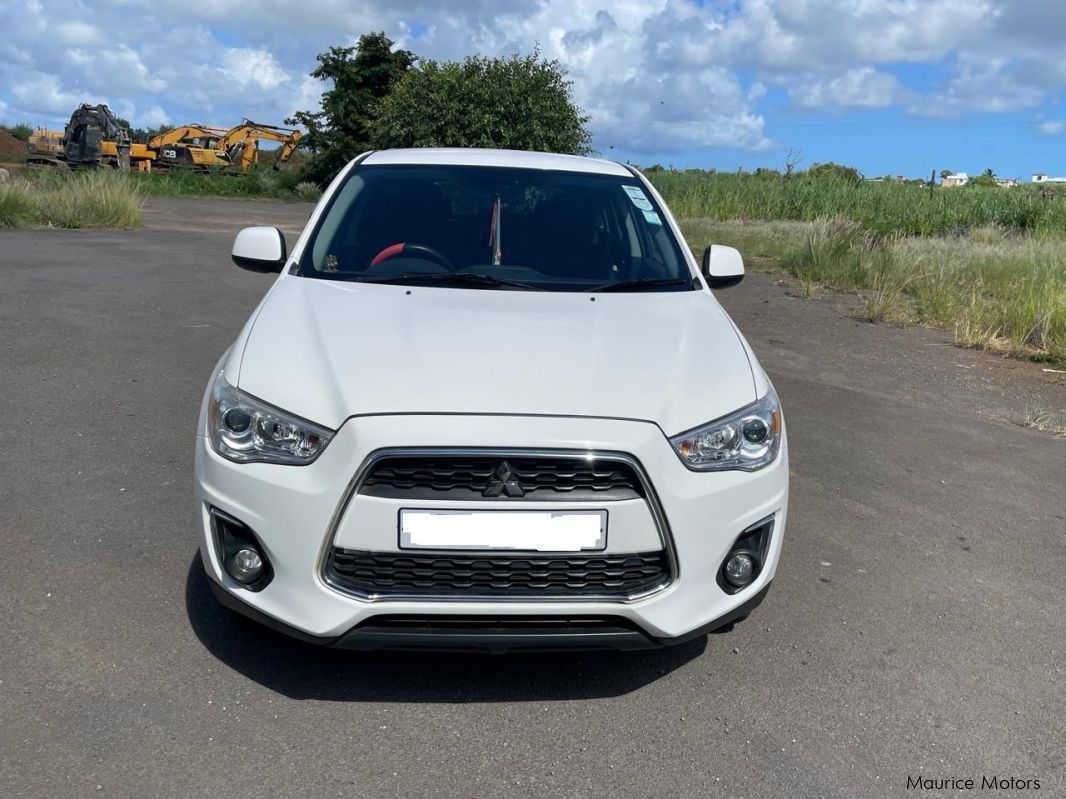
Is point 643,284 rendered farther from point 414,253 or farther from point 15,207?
point 15,207

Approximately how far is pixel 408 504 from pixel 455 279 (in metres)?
1.44

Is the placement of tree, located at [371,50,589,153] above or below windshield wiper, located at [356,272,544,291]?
above

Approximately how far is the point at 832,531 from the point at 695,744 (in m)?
1.94

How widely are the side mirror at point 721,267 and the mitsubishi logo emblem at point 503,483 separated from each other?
2060 mm

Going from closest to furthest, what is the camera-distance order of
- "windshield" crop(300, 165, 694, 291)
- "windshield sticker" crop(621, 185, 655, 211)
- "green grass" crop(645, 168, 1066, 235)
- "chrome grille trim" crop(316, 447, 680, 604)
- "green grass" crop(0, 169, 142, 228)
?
1. "chrome grille trim" crop(316, 447, 680, 604)
2. "windshield" crop(300, 165, 694, 291)
3. "windshield sticker" crop(621, 185, 655, 211)
4. "green grass" crop(0, 169, 142, 228)
5. "green grass" crop(645, 168, 1066, 235)

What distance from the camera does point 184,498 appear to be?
4.46m

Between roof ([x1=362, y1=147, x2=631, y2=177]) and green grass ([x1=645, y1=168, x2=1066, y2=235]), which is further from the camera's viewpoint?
green grass ([x1=645, y1=168, x2=1066, y2=235])

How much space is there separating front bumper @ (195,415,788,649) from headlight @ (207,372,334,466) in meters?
0.04

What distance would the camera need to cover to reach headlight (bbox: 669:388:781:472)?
2795mm

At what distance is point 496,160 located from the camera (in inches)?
183

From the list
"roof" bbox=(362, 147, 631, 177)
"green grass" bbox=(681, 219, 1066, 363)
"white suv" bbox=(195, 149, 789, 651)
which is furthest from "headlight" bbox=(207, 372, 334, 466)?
"green grass" bbox=(681, 219, 1066, 363)

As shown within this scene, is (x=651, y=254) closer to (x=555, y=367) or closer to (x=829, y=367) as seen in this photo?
(x=555, y=367)

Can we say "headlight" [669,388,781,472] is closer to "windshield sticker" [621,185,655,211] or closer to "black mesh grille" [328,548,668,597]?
"black mesh grille" [328,548,668,597]

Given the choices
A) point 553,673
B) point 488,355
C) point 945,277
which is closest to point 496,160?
point 488,355
